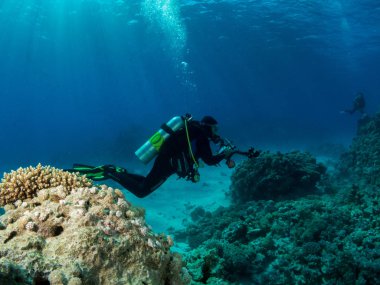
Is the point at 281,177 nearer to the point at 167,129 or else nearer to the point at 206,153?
the point at 206,153

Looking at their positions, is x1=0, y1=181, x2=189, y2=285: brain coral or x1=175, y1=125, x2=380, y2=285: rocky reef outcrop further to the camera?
x1=175, y1=125, x2=380, y2=285: rocky reef outcrop

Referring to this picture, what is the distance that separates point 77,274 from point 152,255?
81 cm

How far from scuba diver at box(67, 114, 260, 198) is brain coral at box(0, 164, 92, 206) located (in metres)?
3.64

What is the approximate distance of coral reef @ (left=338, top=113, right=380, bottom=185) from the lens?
13828mm

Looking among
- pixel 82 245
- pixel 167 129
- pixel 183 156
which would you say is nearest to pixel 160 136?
pixel 167 129

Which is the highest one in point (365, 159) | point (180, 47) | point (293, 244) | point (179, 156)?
point (180, 47)

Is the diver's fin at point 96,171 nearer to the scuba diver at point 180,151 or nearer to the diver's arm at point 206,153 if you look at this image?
the scuba diver at point 180,151

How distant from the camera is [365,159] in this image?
15.6 meters

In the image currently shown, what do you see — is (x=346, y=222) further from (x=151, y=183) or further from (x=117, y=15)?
(x=117, y=15)

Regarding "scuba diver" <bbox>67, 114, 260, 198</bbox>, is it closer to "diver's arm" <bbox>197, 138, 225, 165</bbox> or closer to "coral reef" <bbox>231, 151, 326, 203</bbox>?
"diver's arm" <bbox>197, 138, 225, 165</bbox>

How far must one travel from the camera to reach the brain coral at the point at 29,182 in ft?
14.1

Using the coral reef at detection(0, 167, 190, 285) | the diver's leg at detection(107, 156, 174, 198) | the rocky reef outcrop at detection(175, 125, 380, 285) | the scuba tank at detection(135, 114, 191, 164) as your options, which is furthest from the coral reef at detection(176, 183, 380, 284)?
the scuba tank at detection(135, 114, 191, 164)

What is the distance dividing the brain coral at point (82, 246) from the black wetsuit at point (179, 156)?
456 centimetres

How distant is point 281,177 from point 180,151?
5351 millimetres
